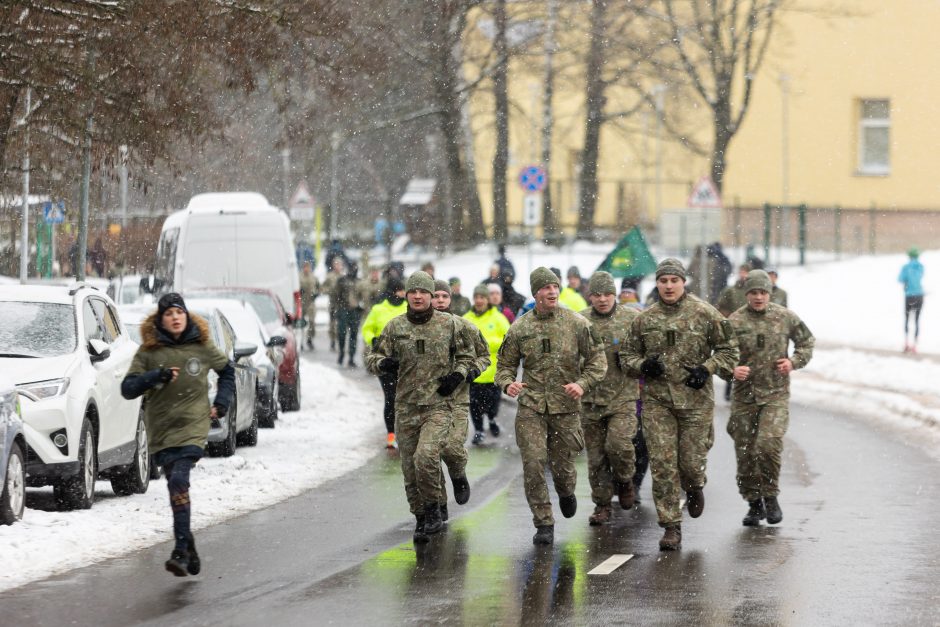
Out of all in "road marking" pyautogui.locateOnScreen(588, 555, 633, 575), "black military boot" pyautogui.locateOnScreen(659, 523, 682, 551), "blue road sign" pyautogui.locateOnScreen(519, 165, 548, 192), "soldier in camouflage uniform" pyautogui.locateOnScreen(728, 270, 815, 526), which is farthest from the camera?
"blue road sign" pyautogui.locateOnScreen(519, 165, 548, 192)

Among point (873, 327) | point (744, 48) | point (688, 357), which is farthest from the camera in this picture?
point (744, 48)

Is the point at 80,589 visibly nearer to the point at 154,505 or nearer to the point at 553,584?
the point at 553,584

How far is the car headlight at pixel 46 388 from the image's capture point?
12.3 meters

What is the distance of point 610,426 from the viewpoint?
12633mm

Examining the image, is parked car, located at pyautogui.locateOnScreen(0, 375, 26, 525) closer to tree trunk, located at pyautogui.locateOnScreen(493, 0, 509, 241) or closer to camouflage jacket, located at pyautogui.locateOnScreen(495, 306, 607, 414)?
camouflage jacket, located at pyautogui.locateOnScreen(495, 306, 607, 414)

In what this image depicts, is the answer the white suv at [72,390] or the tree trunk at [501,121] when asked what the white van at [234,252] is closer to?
the white suv at [72,390]

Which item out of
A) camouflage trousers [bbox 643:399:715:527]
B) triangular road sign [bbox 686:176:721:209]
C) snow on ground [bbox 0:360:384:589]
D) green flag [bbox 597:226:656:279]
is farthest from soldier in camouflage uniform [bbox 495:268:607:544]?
triangular road sign [bbox 686:176:721:209]

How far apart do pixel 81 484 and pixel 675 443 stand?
4.08 meters

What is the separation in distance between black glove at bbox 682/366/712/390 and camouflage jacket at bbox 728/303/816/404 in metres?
1.30

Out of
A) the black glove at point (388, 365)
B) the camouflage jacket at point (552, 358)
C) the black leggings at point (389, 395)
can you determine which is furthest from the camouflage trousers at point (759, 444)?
the black leggings at point (389, 395)

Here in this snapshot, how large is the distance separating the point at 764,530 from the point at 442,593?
3.35m

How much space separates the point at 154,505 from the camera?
43.5ft

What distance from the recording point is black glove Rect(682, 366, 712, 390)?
11.2 metres

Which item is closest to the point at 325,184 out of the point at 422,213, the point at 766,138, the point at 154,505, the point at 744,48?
the point at 422,213
